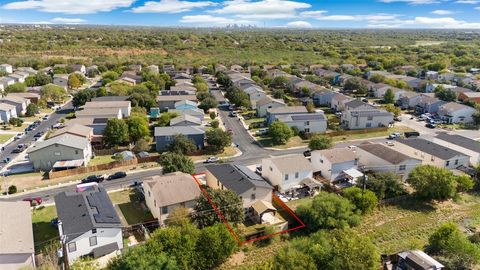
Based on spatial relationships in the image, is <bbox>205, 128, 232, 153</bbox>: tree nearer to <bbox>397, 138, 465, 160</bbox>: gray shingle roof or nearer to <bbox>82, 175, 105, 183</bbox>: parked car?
<bbox>82, 175, 105, 183</bbox>: parked car

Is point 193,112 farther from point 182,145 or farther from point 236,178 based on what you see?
point 236,178

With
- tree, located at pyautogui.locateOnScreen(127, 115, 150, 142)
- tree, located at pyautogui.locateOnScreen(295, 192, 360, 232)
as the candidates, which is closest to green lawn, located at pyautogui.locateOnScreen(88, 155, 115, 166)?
tree, located at pyautogui.locateOnScreen(127, 115, 150, 142)

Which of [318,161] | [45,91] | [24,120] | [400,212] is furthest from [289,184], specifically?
[45,91]

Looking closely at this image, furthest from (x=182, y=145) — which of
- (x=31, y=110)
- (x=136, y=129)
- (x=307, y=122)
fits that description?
(x=31, y=110)

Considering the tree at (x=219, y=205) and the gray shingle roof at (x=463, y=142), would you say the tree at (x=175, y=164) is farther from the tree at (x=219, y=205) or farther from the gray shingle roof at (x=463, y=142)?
the gray shingle roof at (x=463, y=142)

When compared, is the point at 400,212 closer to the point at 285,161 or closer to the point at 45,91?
the point at 285,161

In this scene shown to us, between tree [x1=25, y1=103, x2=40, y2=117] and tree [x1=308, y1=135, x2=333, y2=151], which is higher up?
tree [x1=25, y1=103, x2=40, y2=117]
